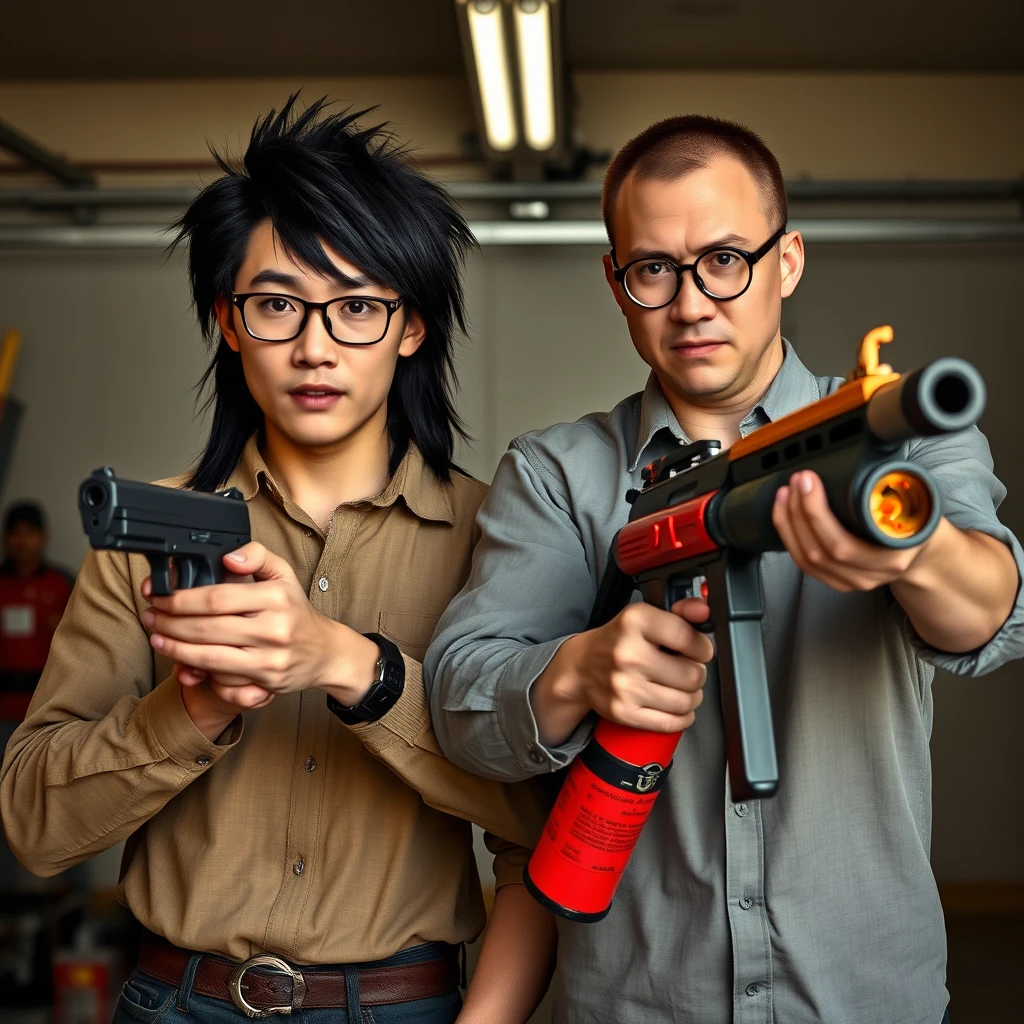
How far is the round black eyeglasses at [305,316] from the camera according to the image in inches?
52.5

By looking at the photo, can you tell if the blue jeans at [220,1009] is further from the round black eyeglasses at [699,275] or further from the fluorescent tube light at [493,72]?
the fluorescent tube light at [493,72]

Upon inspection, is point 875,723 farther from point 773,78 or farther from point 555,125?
point 773,78

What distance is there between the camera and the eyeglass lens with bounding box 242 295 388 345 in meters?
1.33

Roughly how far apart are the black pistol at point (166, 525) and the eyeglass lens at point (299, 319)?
0.27m

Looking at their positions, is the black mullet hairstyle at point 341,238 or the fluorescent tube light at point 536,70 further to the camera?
the fluorescent tube light at point 536,70

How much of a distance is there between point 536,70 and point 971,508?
3.38 meters

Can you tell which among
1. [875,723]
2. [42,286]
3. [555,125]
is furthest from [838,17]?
[875,723]

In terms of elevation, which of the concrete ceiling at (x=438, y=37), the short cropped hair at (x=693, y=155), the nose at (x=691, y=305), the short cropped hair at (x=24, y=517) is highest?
the concrete ceiling at (x=438, y=37)

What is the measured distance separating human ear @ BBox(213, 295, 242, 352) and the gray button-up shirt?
52 centimetres

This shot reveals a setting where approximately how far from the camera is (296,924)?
4.08ft

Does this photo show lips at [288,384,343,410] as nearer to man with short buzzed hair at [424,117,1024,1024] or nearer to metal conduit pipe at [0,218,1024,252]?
man with short buzzed hair at [424,117,1024,1024]

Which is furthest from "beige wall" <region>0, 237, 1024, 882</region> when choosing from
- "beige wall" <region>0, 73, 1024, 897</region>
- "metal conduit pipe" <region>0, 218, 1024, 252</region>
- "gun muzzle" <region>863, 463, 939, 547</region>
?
"gun muzzle" <region>863, 463, 939, 547</region>

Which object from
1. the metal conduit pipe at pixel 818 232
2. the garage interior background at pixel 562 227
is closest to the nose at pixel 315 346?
the garage interior background at pixel 562 227

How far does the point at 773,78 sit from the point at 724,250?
16.3 ft
